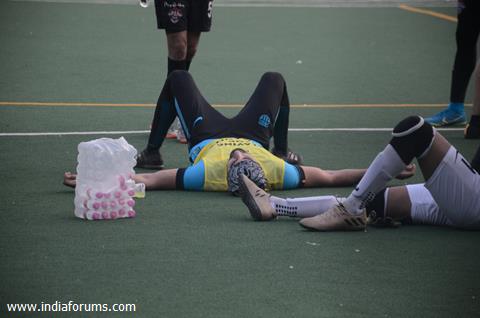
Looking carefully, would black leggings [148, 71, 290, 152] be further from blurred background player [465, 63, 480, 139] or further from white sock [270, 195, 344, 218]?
blurred background player [465, 63, 480, 139]

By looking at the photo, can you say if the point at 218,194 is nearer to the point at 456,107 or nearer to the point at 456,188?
the point at 456,188

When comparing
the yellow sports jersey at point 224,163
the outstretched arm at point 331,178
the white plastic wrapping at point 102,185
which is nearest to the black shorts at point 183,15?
the yellow sports jersey at point 224,163

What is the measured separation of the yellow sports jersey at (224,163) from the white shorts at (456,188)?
1.40 meters

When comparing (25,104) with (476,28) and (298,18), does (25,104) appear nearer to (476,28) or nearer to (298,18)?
(476,28)

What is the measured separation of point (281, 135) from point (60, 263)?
9.17ft

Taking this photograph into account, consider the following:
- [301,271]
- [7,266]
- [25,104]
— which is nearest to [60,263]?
[7,266]

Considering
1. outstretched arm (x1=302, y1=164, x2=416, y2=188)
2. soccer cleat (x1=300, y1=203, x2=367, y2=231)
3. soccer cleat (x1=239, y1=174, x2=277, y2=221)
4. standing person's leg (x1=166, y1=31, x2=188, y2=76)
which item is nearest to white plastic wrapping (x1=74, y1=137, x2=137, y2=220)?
soccer cleat (x1=239, y1=174, x2=277, y2=221)

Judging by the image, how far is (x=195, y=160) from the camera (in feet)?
24.7

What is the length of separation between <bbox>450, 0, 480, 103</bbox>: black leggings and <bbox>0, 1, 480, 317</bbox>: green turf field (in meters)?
0.47

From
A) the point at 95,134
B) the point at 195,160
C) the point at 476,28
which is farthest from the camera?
the point at 476,28

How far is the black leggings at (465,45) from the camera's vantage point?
9.98 metres

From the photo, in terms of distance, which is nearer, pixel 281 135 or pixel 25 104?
pixel 281 135

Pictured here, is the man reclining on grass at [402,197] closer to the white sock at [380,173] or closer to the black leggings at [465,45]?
the white sock at [380,173]

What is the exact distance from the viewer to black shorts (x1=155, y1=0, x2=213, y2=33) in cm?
922
